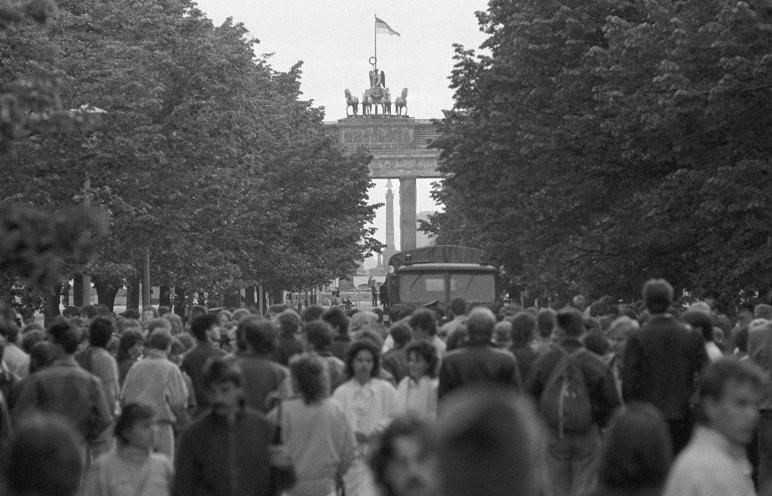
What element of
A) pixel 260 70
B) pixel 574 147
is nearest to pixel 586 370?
pixel 574 147

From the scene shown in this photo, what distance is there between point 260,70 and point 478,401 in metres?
62.9

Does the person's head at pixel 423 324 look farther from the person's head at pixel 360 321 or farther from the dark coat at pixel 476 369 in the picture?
the person's head at pixel 360 321

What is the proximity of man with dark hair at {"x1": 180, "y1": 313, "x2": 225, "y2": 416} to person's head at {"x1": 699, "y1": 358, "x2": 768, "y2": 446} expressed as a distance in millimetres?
7442

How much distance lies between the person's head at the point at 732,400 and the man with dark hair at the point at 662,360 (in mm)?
5697

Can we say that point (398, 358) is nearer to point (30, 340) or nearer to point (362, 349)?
point (362, 349)

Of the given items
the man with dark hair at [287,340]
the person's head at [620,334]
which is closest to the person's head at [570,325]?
the person's head at [620,334]

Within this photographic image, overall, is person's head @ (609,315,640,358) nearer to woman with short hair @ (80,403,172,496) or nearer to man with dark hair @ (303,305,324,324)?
man with dark hair @ (303,305,324,324)

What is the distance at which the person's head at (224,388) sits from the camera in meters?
8.34

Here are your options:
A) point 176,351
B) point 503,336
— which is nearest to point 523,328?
point 503,336

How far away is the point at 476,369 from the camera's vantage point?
11.6 m

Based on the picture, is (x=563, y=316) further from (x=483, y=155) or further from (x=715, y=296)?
(x=483, y=155)

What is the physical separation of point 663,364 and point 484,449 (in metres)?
8.95

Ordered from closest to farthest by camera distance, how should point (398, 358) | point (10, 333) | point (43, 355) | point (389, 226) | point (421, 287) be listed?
point (43, 355) < point (398, 358) < point (10, 333) < point (421, 287) < point (389, 226)

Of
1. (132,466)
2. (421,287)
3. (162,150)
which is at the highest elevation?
(162,150)
